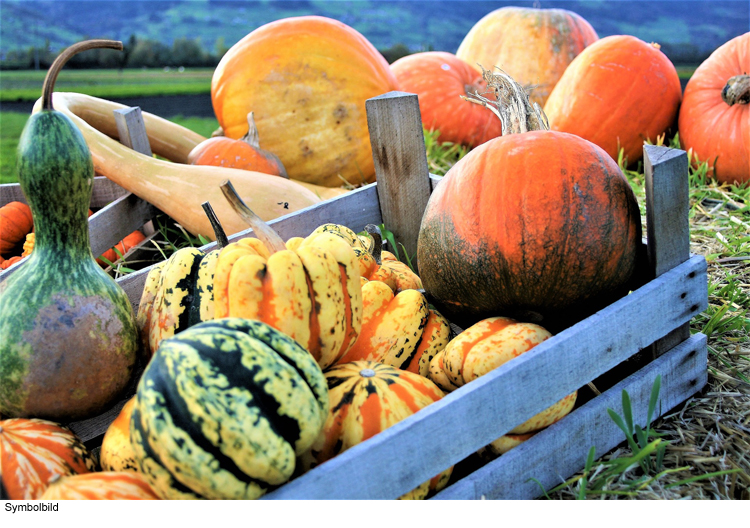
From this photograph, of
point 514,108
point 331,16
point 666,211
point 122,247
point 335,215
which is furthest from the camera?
point 331,16

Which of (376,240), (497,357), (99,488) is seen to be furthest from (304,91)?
(99,488)

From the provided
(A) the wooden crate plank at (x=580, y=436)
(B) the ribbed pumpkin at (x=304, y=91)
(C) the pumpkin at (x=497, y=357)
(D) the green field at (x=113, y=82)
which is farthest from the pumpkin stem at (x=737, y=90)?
(D) the green field at (x=113, y=82)

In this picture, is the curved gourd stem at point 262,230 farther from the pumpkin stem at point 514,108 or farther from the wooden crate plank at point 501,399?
the pumpkin stem at point 514,108

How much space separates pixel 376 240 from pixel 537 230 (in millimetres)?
637

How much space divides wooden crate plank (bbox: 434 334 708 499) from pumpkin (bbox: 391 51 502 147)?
2718 millimetres

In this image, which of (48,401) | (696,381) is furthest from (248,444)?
(696,381)

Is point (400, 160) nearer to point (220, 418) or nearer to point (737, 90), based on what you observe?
point (220, 418)

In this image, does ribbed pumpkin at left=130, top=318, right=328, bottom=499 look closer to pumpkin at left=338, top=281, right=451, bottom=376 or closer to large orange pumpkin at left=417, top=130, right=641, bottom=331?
pumpkin at left=338, top=281, right=451, bottom=376

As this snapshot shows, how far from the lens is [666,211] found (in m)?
1.59

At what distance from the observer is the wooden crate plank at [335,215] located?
6.98 ft

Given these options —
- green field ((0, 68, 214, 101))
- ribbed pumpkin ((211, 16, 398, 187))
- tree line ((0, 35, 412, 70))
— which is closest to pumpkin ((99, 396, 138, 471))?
ribbed pumpkin ((211, 16, 398, 187))

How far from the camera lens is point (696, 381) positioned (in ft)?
5.59

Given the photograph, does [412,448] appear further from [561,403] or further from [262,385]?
[561,403]

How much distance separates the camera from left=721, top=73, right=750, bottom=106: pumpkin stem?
121 inches
